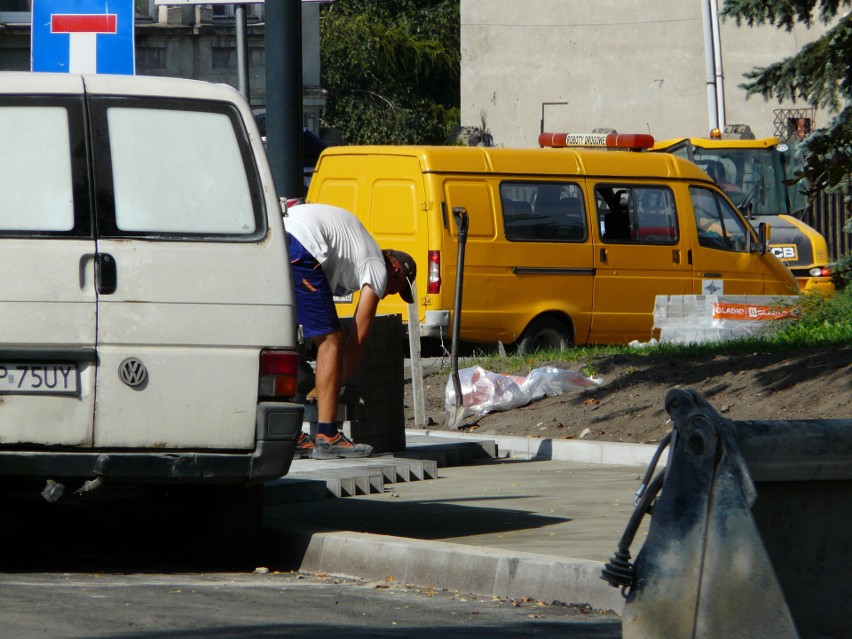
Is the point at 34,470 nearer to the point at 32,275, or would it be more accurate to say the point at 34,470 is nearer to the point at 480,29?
the point at 32,275

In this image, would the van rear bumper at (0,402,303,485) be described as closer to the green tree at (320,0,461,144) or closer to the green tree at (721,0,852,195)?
the green tree at (721,0,852,195)

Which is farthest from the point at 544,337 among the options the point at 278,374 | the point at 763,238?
the point at 278,374

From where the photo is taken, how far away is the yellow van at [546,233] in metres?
15.5

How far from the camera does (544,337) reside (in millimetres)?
16312

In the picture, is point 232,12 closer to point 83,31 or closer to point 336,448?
point 336,448

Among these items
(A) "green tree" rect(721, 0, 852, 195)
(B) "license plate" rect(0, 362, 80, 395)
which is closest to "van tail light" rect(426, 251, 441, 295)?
(A) "green tree" rect(721, 0, 852, 195)

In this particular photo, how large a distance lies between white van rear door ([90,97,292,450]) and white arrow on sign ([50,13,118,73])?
3.18ft

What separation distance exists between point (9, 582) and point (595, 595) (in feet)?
7.28

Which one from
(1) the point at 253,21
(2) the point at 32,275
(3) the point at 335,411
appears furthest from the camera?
(1) the point at 253,21

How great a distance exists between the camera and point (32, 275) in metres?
5.84

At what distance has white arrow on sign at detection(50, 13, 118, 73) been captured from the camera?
6.99 m

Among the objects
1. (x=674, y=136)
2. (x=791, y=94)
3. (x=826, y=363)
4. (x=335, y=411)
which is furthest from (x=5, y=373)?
(x=674, y=136)

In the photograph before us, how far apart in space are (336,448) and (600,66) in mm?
31349

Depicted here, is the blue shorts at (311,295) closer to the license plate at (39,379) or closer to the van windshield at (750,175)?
the license plate at (39,379)
